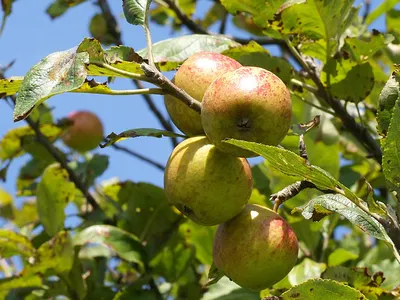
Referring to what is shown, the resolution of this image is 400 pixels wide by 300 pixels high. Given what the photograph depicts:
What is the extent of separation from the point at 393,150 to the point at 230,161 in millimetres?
296


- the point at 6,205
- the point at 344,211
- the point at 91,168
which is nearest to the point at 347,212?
the point at 344,211

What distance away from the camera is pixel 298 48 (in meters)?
1.91

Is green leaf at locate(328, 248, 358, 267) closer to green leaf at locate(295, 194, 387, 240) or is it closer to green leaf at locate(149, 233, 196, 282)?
green leaf at locate(149, 233, 196, 282)

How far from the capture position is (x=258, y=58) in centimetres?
183

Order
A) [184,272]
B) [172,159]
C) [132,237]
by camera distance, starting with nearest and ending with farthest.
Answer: [172,159] → [132,237] → [184,272]

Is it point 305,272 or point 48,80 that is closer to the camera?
point 48,80

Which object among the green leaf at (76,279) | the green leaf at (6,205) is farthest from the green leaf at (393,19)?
the green leaf at (6,205)

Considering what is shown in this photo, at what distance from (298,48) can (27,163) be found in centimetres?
129

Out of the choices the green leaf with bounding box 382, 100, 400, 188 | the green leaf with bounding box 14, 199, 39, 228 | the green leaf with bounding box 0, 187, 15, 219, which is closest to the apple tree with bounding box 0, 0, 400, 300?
the green leaf with bounding box 382, 100, 400, 188

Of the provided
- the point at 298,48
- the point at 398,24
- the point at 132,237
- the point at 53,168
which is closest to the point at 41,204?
the point at 53,168

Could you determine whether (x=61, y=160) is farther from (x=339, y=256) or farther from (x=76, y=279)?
(x=339, y=256)

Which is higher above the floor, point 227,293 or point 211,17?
point 211,17

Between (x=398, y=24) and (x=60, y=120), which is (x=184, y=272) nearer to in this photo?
(x=60, y=120)

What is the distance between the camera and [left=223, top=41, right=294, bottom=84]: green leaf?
181 centimetres
